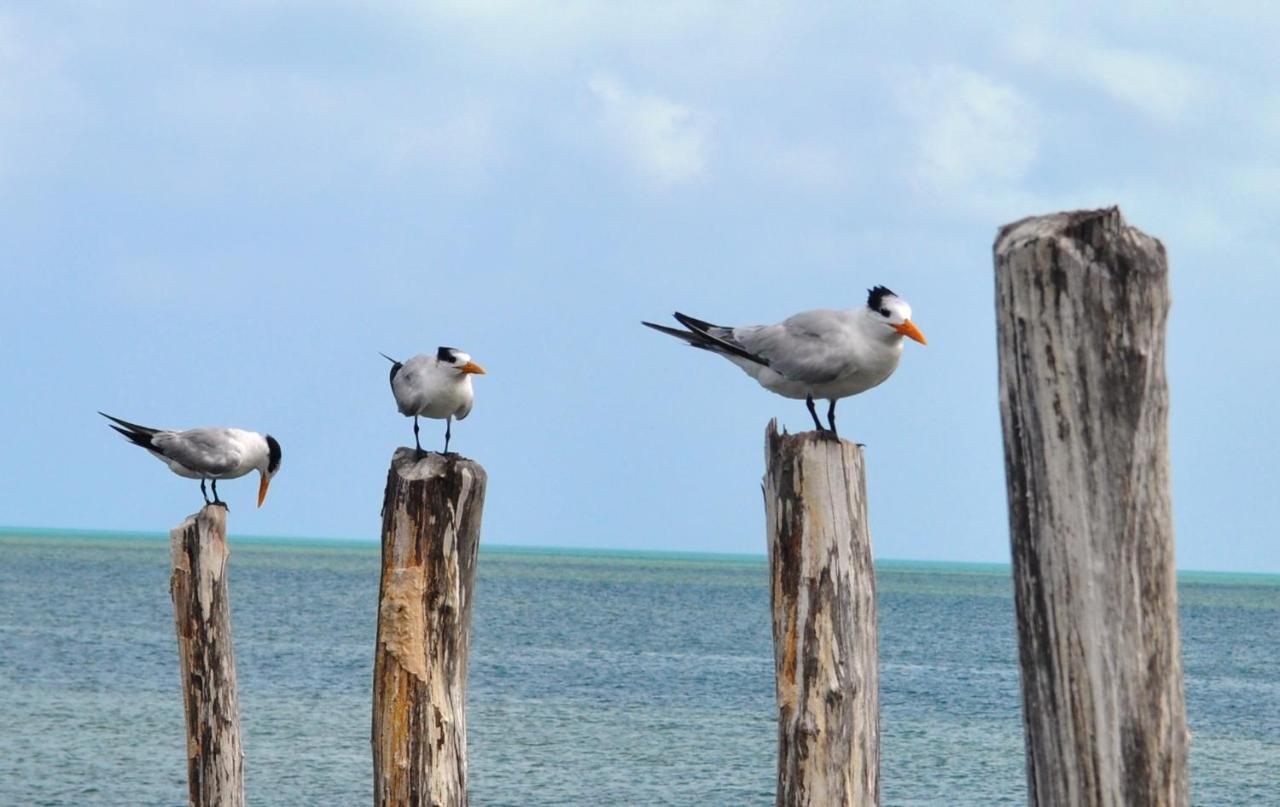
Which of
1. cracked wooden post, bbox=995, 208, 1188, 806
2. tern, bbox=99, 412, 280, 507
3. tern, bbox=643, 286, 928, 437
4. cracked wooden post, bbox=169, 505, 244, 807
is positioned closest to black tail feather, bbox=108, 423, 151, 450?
tern, bbox=99, 412, 280, 507

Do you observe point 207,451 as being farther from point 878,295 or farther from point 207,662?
point 878,295

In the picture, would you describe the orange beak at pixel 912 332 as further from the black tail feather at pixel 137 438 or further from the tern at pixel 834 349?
the black tail feather at pixel 137 438

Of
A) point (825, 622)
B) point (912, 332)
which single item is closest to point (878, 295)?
point (912, 332)

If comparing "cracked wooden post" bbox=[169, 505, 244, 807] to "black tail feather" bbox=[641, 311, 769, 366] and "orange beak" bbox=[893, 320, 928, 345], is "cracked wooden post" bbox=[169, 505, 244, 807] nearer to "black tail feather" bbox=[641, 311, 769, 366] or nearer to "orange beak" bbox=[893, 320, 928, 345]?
"black tail feather" bbox=[641, 311, 769, 366]

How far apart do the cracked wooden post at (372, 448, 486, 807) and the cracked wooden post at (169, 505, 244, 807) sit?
3.14 m

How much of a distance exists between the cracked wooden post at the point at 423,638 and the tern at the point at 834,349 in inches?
64.3

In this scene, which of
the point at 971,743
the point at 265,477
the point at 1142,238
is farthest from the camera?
the point at 971,743

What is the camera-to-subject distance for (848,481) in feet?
20.2

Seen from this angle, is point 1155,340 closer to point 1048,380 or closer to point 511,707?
point 1048,380

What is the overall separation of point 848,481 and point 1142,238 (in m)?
2.58

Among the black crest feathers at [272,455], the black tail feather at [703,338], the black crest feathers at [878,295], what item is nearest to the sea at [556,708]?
the black crest feathers at [272,455]

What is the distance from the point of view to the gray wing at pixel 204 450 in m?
13.7

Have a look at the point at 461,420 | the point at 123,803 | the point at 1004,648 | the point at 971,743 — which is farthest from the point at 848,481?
the point at 1004,648

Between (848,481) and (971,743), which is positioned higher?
(848,481)
